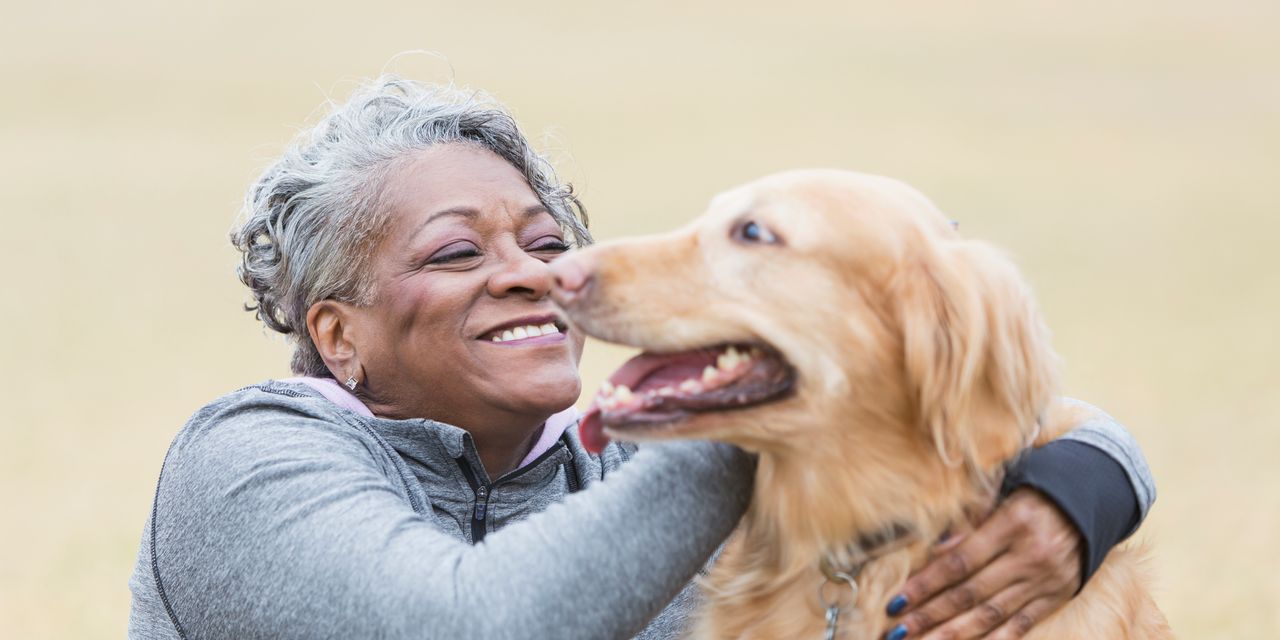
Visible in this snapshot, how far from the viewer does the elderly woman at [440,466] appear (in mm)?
2105

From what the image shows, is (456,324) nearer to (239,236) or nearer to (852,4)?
(239,236)

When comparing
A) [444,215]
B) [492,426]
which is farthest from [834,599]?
[444,215]

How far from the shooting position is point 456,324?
2793 mm

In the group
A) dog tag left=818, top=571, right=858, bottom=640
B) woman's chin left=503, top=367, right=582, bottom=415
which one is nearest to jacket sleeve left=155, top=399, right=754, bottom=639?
dog tag left=818, top=571, right=858, bottom=640

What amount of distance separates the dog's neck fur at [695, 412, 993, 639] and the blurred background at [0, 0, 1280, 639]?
0.72 meters

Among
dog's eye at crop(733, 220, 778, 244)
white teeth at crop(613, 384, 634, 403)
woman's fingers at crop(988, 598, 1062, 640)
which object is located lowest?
woman's fingers at crop(988, 598, 1062, 640)

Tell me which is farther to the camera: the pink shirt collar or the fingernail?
the pink shirt collar

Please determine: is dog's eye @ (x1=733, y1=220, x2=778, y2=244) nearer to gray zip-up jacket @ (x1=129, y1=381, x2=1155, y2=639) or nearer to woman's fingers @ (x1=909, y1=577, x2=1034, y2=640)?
gray zip-up jacket @ (x1=129, y1=381, x2=1155, y2=639)

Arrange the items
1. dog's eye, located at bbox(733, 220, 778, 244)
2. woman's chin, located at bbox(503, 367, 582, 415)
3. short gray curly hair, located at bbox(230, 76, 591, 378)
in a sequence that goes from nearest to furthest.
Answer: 1. dog's eye, located at bbox(733, 220, 778, 244)
2. woman's chin, located at bbox(503, 367, 582, 415)
3. short gray curly hair, located at bbox(230, 76, 591, 378)

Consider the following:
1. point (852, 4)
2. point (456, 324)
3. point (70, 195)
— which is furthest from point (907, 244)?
point (852, 4)

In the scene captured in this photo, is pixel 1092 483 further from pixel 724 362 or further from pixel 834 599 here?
pixel 724 362

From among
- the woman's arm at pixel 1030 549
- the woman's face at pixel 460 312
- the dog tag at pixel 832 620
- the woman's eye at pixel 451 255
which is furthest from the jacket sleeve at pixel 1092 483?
the woman's eye at pixel 451 255

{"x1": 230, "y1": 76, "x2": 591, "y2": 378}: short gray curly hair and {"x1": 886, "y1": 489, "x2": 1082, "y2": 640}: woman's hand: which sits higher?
{"x1": 230, "y1": 76, "x2": 591, "y2": 378}: short gray curly hair

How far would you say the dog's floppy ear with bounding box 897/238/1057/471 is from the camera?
232 cm
